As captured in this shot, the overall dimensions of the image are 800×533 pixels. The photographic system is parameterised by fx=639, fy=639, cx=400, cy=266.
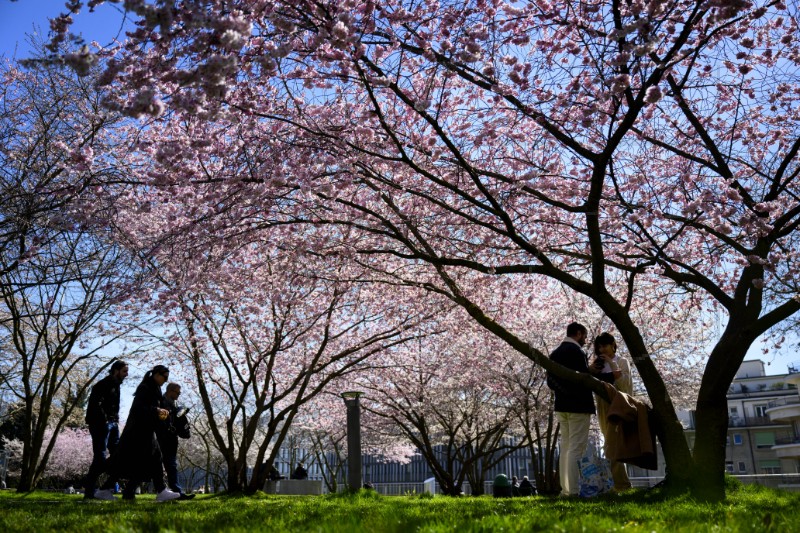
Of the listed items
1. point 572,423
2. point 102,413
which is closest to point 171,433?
point 102,413

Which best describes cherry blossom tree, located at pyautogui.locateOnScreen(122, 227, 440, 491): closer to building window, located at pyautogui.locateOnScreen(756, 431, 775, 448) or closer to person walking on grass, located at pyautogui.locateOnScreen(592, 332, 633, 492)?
person walking on grass, located at pyautogui.locateOnScreen(592, 332, 633, 492)

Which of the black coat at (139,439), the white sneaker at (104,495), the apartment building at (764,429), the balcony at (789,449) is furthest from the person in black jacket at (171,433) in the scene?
the balcony at (789,449)

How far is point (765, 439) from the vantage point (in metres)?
53.6

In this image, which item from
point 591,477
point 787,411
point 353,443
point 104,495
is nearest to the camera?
point 591,477

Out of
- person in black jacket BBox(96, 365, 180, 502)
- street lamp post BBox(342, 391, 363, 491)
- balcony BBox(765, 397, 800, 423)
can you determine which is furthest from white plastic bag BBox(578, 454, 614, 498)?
balcony BBox(765, 397, 800, 423)

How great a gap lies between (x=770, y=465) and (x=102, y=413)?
57.2m

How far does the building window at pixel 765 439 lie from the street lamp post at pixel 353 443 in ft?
177

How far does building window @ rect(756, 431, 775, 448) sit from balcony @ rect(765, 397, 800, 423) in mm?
3853

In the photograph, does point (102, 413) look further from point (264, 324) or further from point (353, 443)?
point (264, 324)

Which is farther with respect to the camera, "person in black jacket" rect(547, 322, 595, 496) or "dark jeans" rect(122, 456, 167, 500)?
"dark jeans" rect(122, 456, 167, 500)

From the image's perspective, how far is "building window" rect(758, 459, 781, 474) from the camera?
51156 millimetres

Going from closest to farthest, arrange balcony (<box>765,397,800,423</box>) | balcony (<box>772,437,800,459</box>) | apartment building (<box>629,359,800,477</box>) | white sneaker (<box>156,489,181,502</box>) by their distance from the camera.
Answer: white sneaker (<box>156,489,181,502</box>) → balcony (<box>772,437,800,459</box>) → balcony (<box>765,397,800,423</box>) → apartment building (<box>629,359,800,477</box>)

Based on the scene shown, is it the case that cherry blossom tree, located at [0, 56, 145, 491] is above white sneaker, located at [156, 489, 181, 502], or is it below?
above

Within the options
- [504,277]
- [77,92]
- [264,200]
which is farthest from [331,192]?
[77,92]
